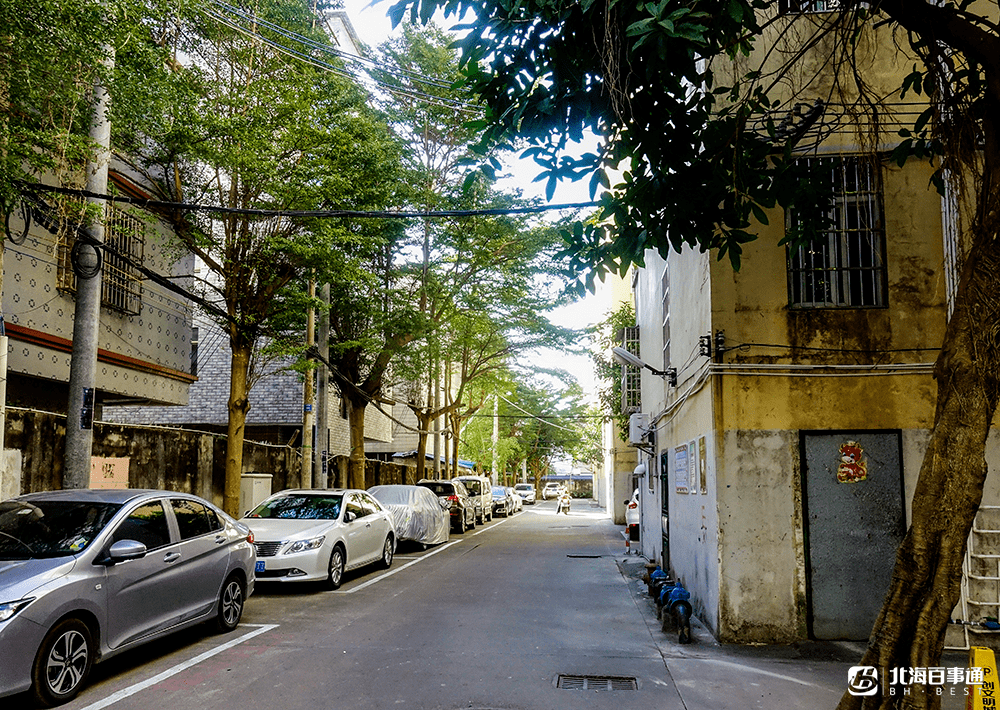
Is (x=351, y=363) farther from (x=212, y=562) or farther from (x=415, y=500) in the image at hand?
(x=212, y=562)

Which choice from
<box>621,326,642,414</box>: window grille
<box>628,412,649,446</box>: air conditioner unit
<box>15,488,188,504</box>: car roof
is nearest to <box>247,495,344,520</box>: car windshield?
<box>15,488,188,504</box>: car roof

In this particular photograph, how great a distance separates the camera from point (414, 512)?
66.3 ft

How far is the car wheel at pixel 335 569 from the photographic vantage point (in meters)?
12.6

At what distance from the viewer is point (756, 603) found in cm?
888

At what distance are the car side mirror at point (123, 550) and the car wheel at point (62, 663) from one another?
576mm

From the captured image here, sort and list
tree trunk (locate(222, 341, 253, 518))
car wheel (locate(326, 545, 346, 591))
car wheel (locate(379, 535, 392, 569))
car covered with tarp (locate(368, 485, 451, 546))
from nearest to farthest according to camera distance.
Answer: car wheel (locate(326, 545, 346, 591)) < tree trunk (locate(222, 341, 253, 518)) < car wheel (locate(379, 535, 392, 569)) < car covered with tarp (locate(368, 485, 451, 546))

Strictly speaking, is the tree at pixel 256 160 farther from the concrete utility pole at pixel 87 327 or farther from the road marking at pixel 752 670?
the road marking at pixel 752 670

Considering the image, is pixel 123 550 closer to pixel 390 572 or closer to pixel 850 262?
pixel 850 262

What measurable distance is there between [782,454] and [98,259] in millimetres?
8571

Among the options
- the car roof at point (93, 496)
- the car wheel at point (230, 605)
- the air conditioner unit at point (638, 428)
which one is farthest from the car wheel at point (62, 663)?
the air conditioner unit at point (638, 428)

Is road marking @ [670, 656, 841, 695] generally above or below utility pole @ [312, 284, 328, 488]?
below

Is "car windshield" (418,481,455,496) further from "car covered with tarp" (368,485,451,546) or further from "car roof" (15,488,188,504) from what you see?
"car roof" (15,488,188,504)

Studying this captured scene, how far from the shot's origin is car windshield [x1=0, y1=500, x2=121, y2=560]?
6770 mm

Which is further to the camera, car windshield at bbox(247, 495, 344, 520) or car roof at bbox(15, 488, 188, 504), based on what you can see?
car windshield at bbox(247, 495, 344, 520)
